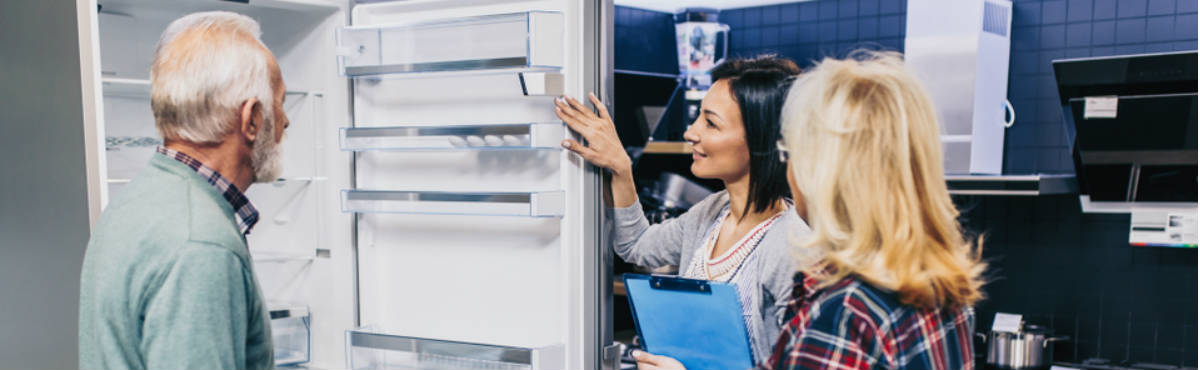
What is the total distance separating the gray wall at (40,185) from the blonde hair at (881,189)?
1.57 m

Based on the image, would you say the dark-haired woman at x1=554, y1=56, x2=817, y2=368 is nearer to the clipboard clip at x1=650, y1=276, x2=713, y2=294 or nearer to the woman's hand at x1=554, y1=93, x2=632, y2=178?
the woman's hand at x1=554, y1=93, x2=632, y2=178

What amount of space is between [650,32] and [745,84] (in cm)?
268

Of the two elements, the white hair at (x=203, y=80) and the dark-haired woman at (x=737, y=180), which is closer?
the white hair at (x=203, y=80)

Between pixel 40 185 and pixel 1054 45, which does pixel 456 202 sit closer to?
pixel 40 185

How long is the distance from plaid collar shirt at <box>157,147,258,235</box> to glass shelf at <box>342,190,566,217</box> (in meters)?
0.52

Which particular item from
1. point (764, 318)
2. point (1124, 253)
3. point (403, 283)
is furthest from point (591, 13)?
point (1124, 253)

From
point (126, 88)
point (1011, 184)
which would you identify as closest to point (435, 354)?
point (126, 88)

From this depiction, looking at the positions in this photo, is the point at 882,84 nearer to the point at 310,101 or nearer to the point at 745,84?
the point at 745,84

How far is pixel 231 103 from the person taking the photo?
1.39 meters

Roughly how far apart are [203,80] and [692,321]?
0.89 metres

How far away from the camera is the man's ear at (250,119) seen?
4.60 ft

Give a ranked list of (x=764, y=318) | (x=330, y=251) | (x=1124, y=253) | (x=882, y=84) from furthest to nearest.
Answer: (x=1124, y=253) < (x=330, y=251) < (x=764, y=318) < (x=882, y=84)

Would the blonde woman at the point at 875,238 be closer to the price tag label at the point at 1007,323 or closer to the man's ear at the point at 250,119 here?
the man's ear at the point at 250,119

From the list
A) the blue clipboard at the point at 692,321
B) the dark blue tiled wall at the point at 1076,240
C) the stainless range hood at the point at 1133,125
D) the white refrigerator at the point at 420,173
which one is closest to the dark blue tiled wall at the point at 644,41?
the dark blue tiled wall at the point at 1076,240
